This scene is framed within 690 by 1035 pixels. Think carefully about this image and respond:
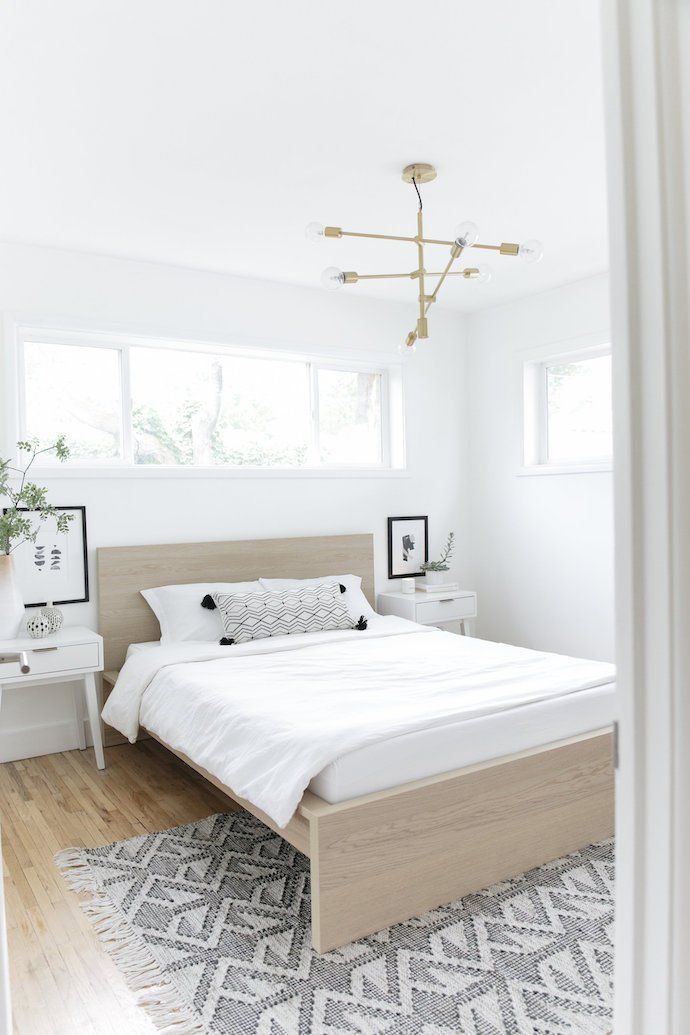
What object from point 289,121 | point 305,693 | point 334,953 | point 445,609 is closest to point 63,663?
point 305,693

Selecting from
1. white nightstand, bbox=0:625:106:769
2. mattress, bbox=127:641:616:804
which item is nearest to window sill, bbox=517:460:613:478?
mattress, bbox=127:641:616:804

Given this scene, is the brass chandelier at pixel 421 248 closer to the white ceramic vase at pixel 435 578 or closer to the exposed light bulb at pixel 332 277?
the exposed light bulb at pixel 332 277

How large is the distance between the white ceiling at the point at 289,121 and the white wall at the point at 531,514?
3.34 feet

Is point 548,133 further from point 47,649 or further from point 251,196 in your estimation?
point 47,649

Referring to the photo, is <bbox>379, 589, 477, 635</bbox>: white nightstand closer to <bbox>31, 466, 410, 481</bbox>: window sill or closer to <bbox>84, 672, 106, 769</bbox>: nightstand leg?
<bbox>31, 466, 410, 481</bbox>: window sill

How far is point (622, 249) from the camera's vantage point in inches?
38.5

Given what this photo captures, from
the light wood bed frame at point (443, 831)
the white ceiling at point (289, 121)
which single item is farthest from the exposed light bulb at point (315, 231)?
the light wood bed frame at point (443, 831)

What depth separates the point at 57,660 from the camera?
3.46m

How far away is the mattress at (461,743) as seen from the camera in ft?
7.21

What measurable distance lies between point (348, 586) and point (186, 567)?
0.95 meters

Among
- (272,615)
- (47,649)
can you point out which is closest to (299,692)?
(272,615)

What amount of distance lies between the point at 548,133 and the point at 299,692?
221 cm

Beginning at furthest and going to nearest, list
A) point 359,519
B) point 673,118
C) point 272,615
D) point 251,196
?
1. point 359,519
2. point 272,615
3. point 251,196
4. point 673,118

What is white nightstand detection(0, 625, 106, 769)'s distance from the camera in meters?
3.36
